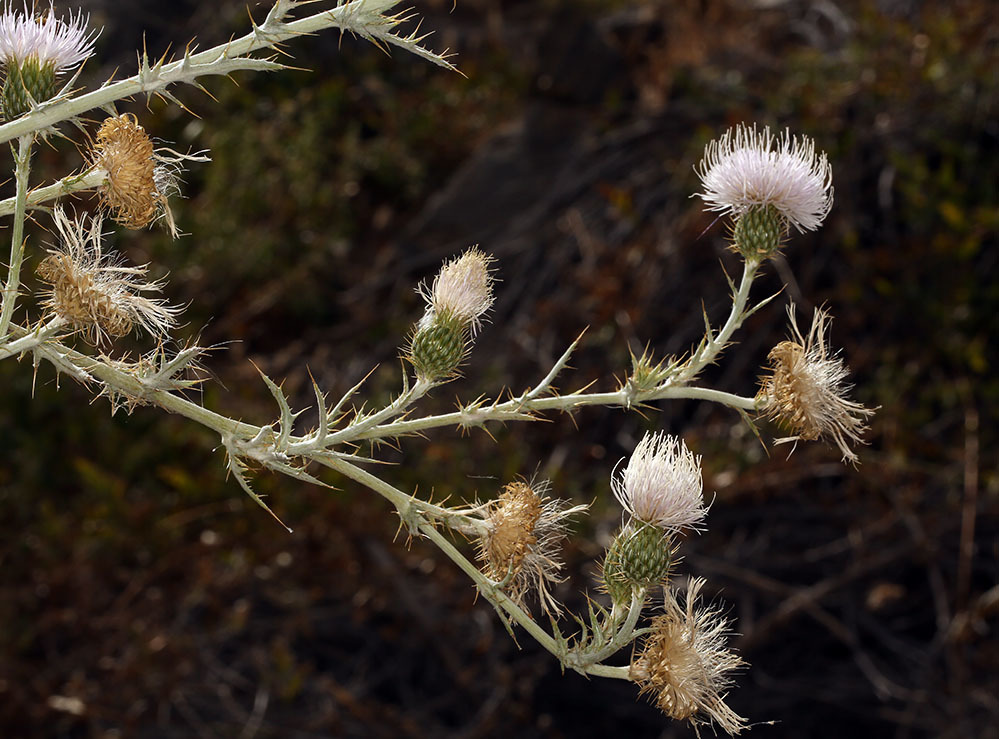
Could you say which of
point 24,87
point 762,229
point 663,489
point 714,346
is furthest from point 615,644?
point 24,87

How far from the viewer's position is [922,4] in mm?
6000

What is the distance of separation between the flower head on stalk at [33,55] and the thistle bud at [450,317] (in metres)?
0.48

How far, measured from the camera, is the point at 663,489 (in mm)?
1176

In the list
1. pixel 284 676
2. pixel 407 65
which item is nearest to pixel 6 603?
pixel 284 676

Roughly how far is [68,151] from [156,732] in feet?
12.1

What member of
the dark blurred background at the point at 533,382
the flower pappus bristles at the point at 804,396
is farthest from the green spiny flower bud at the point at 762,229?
the dark blurred background at the point at 533,382

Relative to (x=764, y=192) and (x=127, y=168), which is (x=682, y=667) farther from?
(x=127, y=168)

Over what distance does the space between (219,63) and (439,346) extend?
0.43m

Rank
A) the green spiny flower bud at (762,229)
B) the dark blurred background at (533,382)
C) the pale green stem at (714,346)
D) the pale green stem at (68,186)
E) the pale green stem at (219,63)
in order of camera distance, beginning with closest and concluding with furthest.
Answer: the pale green stem at (219,63) < the pale green stem at (68,186) < the pale green stem at (714,346) < the green spiny flower bud at (762,229) < the dark blurred background at (533,382)

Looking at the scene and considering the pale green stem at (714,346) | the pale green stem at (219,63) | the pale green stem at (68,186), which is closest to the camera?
the pale green stem at (219,63)

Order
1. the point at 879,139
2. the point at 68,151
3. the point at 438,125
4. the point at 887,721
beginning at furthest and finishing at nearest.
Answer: the point at 438,125 < the point at 68,151 < the point at 879,139 < the point at 887,721

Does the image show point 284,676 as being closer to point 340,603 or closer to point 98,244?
point 340,603

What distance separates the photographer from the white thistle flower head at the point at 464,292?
4.30 feet

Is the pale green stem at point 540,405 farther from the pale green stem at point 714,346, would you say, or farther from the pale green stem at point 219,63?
the pale green stem at point 219,63
